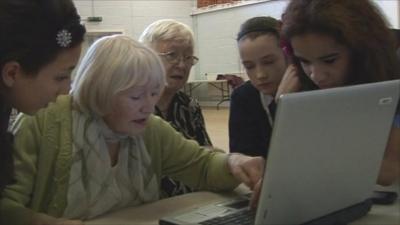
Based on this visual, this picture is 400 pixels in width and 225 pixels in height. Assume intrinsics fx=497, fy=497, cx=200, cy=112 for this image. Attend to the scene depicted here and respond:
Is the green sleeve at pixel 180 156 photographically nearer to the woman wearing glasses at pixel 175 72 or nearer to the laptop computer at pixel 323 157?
the laptop computer at pixel 323 157

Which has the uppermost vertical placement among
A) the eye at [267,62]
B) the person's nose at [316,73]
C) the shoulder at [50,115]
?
the person's nose at [316,73]

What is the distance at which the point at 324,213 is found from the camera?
0.96 meters

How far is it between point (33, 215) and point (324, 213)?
0.63 meters

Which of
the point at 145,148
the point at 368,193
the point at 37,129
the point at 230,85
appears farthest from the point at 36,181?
the point at 230,85

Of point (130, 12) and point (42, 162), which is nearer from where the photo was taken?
point (42, 162)

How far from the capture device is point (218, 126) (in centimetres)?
664

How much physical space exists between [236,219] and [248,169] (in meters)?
0.31

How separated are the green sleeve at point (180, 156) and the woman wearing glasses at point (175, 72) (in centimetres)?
56

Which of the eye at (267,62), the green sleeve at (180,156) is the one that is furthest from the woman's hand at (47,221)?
the eye at (267,62)

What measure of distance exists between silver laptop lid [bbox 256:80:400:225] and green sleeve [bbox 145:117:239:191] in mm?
491

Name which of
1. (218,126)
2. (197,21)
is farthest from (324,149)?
(197,21)

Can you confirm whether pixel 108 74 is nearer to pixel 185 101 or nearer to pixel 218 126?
pixel 185 101

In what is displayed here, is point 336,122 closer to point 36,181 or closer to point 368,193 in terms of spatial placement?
point 368,193

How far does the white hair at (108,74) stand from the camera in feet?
4.14
